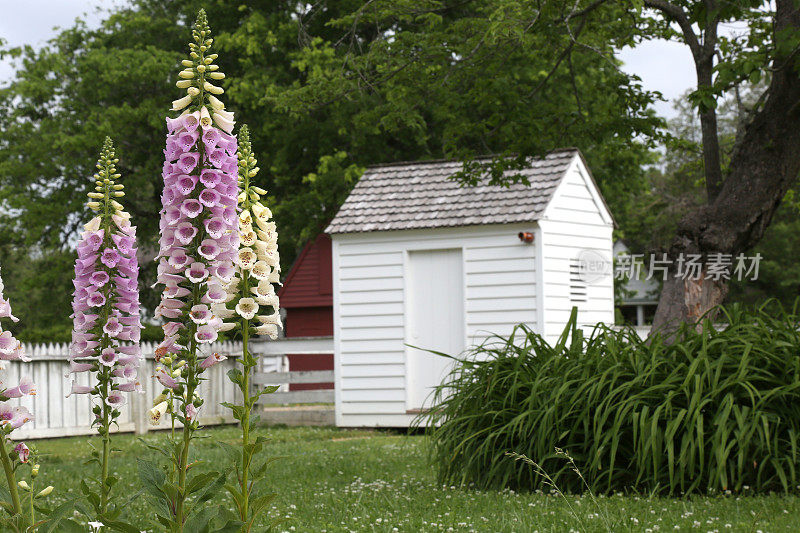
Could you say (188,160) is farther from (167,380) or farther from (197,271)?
(167,380)

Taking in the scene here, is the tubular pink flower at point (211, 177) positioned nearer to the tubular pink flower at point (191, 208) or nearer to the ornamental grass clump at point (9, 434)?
the tubular pink flower at point (191, 208)

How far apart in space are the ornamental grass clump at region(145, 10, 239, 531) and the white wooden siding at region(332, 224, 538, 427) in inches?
425

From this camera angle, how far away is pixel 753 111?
920cm

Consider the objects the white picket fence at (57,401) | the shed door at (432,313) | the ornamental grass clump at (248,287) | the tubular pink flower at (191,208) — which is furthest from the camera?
the white picket fence at (57,401)

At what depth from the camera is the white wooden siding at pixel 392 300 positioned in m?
13.8

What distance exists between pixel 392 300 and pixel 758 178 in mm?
6949

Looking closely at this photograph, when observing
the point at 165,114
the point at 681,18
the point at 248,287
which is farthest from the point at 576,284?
the point at 165,114

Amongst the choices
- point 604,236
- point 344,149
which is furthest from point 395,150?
point 604,236

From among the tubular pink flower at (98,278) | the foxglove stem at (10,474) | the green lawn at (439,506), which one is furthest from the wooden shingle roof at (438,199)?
the foxglove stem at (10,474)

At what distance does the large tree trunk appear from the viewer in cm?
844

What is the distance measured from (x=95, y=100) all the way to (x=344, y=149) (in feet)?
25.2

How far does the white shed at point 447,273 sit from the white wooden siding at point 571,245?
20 millimetres

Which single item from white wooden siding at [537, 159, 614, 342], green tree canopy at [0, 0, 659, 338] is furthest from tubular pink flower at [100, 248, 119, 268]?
green tree canopy at [0, 0, 659, 338]

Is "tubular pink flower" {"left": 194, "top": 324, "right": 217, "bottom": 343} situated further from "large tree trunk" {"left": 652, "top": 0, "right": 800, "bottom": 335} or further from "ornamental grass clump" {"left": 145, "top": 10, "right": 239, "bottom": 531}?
"large tree trunk" {"left": 652, "top": 0, "right": 800, "bottom": 335}
